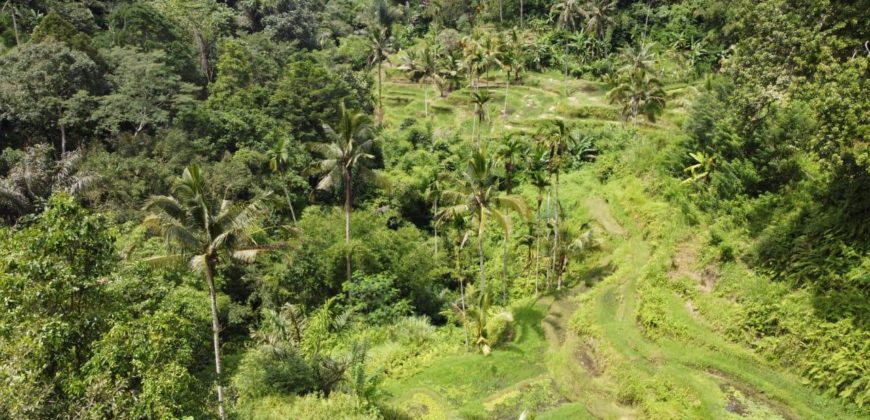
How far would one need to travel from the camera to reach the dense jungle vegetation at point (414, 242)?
13.9 meters

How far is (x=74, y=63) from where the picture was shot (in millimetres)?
37344

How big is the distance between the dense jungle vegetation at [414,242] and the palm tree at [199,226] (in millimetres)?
86

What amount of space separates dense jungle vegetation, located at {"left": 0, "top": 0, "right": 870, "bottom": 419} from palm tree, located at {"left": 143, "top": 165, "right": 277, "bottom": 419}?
0.28 ft

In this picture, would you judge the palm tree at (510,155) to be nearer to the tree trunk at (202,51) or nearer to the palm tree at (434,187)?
the palm tree at (434,187)

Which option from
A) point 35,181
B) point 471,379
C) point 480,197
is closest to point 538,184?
point 480,197

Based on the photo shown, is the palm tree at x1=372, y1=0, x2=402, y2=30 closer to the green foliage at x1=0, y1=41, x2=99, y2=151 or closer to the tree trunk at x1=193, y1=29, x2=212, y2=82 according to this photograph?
the tree trunk at x1=193, y1=29, x2=212, y2=82

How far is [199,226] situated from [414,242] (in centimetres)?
1864

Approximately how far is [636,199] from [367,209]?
774 inches

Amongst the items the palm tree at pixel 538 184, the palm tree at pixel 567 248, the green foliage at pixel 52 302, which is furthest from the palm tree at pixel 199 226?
the palm tree at pixel 567 248

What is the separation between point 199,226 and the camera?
19219 mm

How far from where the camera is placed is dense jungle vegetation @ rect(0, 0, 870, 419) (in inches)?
549

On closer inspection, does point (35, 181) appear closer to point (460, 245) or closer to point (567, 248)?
point (460, 245)

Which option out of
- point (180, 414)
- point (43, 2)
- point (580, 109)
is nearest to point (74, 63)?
point (43, 2)

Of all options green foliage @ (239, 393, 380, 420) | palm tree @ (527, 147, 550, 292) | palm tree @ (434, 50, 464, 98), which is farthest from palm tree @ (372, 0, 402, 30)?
green foliage @ (239, 393, 380, 420)
